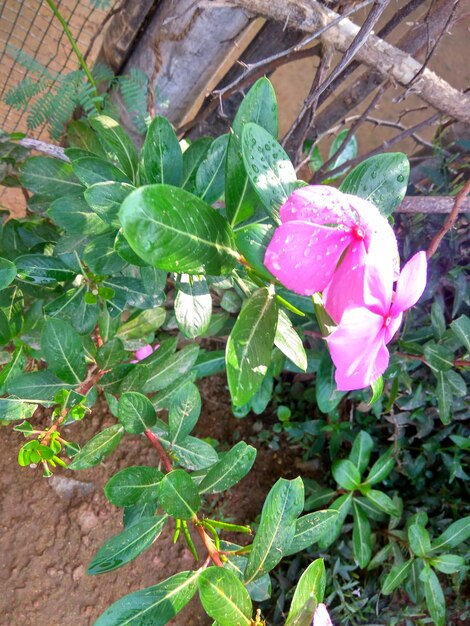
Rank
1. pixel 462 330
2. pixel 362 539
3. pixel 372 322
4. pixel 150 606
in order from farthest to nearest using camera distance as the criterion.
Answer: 1. pixel 362 539
2. pixel 462 330
3. pixel 150 606
4. pixel 372 322

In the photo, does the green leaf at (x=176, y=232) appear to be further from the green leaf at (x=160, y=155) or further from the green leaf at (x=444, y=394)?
the green leaf at (x=444, y=394)

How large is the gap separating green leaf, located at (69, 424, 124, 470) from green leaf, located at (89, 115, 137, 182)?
1.35 feet

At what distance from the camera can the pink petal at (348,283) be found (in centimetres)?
55

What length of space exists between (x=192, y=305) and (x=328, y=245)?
0.30 metres

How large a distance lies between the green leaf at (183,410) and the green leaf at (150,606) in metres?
0.23

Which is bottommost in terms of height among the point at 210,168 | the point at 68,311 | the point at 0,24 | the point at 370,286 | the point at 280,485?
the point at 0,24

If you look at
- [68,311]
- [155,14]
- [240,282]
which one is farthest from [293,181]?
[155,14]

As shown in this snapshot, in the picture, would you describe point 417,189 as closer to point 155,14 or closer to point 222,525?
point 155,14

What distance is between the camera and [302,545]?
897 mm

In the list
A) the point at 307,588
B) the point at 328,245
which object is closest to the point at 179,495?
the point at 307,588

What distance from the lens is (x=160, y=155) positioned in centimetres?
79

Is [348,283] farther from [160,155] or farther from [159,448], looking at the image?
[159,448]

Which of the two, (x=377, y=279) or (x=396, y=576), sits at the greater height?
(x=377, y=279)

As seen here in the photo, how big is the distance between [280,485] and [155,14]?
3.42 feet
